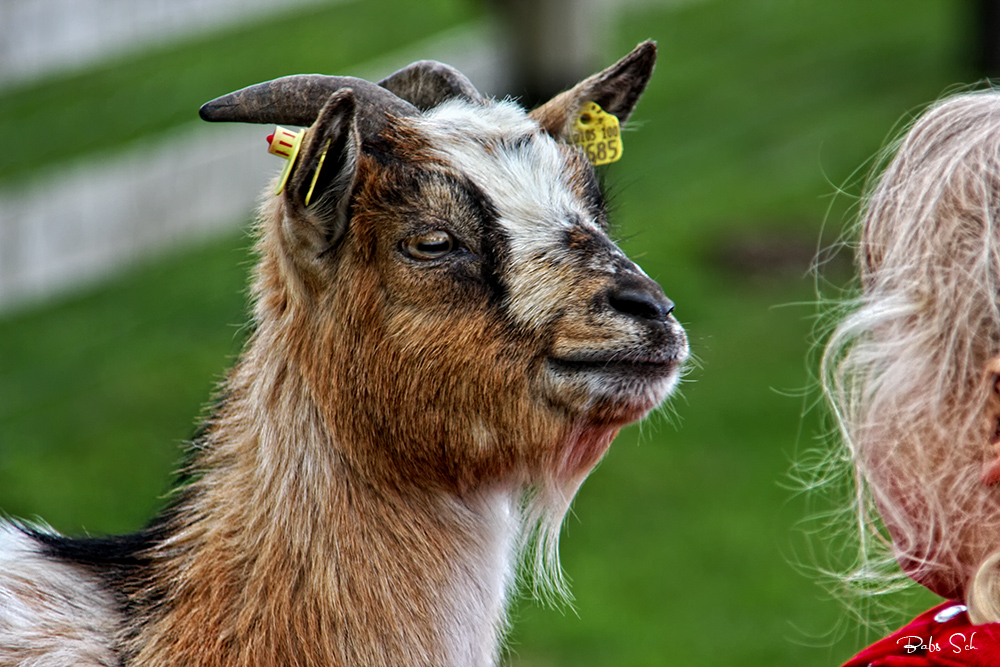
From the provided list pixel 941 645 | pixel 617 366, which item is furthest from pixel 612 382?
pixel 941 645

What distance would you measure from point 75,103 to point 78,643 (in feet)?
30.9

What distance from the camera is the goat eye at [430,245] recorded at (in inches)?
104

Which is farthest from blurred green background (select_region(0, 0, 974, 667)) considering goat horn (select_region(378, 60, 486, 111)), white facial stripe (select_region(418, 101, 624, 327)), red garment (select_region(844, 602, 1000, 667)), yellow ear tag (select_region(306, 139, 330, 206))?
red garment (select_region(844, 602, 1000, 667))

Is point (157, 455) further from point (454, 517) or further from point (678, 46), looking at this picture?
point (678, 46)

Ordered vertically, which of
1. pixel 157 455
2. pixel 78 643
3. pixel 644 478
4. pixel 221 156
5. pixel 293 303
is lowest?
pixel 644 478

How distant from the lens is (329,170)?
2592mm

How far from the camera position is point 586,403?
8.48 ft

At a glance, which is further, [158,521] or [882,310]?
[158,521]

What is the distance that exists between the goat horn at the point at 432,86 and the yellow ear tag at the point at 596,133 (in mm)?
260

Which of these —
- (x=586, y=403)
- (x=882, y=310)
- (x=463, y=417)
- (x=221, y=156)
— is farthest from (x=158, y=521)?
(x=221, y=156)

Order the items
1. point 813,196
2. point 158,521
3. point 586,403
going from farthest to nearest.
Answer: point 813,196 → point 158,521 → point 586,403

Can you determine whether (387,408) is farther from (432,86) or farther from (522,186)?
(432,86)

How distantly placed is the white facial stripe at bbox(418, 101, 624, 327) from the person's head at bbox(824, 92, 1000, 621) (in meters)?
0.67

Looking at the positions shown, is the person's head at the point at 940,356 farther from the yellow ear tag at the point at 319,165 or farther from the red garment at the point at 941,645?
the yellow ear tag at the point at 319,165
